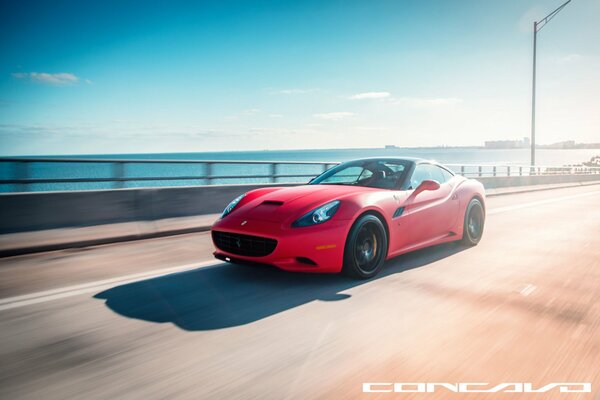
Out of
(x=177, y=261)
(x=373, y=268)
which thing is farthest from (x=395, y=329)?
(x=177, y=261)

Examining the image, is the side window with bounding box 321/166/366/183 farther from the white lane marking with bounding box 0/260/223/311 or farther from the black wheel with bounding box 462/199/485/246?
the white lane marking with bounding box 0/260/223/311

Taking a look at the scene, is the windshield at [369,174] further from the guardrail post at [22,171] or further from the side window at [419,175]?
the guardrail post at [22,171]

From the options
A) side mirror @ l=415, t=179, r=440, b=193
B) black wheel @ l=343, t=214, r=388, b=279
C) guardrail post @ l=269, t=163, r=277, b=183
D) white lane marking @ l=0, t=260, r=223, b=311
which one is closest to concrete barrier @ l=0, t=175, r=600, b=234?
guardrail post @ l=269, t=163, r=277, b=183

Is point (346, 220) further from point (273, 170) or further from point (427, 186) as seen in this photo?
point (273, 170)

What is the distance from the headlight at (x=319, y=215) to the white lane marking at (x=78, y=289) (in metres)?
1.72

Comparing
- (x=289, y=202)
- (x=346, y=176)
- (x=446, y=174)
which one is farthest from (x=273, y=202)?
(x=446, y=174)

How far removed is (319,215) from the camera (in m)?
5.11

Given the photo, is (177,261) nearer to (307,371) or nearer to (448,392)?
(307,371)

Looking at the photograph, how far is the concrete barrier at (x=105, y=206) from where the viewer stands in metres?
6.99

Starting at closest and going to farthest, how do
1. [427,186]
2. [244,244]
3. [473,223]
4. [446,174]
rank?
[244,244], [427,186], [446,174], [473,223]

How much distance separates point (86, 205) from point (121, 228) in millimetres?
644

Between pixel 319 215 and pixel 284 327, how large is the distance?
150 cm

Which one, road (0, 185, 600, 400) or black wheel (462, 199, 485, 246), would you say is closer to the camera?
road (0, 185, 600, 400)

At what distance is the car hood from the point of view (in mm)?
5160
